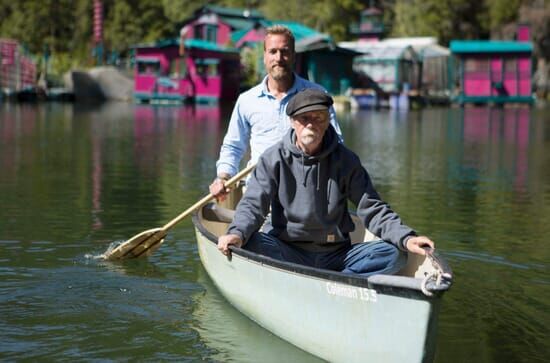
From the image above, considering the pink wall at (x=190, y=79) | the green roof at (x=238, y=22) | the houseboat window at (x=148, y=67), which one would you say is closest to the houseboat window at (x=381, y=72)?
the pink wall at (x=190, y=79)

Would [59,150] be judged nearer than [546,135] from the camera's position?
Yes

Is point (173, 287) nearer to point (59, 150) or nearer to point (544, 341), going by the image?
point (544, 341)

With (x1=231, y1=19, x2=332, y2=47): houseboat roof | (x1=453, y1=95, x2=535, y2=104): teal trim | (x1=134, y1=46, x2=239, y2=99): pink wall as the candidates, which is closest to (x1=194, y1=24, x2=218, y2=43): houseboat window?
(x1=231, y1=19, x2=332, y2=47): houseboat roof

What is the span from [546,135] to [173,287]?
73.3 feet

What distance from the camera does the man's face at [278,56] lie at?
758cm

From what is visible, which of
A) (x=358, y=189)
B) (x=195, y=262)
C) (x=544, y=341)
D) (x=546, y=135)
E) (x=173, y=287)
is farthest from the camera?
(x=546, y=135)

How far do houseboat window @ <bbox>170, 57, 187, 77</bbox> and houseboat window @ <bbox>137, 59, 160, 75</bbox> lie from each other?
2.84 ft

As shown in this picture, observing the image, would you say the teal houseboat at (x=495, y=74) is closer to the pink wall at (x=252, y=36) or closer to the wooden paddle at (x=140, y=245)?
the pink wall at (x=252, y=36)

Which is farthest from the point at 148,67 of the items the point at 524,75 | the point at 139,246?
the point at 139,246

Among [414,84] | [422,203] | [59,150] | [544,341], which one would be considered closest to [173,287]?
[544,341]

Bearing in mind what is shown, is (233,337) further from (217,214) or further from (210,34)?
(210,34)

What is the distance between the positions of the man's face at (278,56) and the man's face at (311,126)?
4.70 ft

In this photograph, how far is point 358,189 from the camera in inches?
254

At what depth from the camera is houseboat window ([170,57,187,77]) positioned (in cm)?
5222
